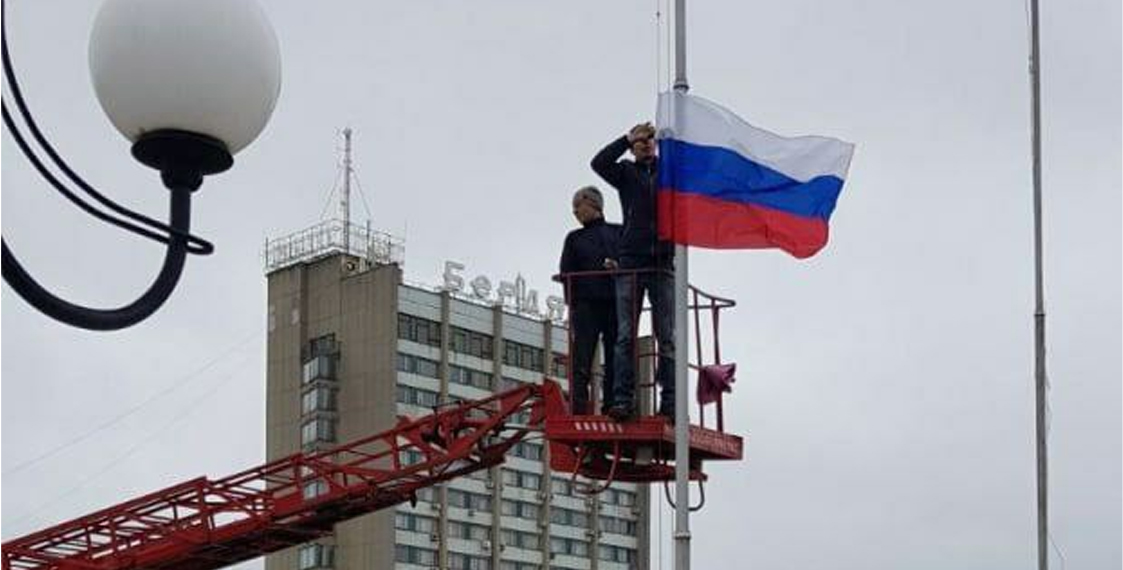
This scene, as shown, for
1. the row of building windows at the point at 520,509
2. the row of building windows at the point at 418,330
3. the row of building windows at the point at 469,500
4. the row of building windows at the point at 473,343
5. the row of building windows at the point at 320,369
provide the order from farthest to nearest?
the row of building windows at the point at 520,509, the row of building windows at the point at 469,500, the row of building windows at the point at 473,343, the row of building windows at the point at 418,330, the row of building windows at the point at 320,369

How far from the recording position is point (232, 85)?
4602mm

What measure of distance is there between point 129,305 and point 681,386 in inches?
202

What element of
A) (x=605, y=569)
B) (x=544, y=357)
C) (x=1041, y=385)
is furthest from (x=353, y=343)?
(x=1041, y=385)

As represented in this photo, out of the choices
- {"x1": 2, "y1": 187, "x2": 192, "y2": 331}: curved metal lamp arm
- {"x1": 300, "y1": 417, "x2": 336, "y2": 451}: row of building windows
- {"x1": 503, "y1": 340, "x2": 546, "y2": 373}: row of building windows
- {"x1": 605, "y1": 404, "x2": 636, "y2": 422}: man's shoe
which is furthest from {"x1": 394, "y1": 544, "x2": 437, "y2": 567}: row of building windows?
{"x1": 2, "y1": 187, "x2": 192, "y2": 331}: curved metal lamp arm

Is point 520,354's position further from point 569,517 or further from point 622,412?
point 622,412

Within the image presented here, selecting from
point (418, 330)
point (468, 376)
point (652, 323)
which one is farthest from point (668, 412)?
point (468, 376)

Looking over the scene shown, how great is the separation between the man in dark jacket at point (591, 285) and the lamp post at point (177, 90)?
25.6ft

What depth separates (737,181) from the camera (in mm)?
10242

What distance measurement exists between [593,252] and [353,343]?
87.0m

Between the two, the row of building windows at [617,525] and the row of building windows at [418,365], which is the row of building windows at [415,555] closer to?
the row of building windows at [418,365]

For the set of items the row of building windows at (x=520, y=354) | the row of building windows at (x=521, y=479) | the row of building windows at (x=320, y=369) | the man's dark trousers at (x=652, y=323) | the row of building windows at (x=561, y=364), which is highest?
the row of building windows at (x=520, y=354)

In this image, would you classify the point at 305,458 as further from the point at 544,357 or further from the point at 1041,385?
the point at 544,357

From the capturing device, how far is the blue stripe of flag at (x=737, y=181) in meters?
10.0

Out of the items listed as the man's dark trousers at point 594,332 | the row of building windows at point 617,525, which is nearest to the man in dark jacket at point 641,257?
the man's dark trousers at point 594,332
